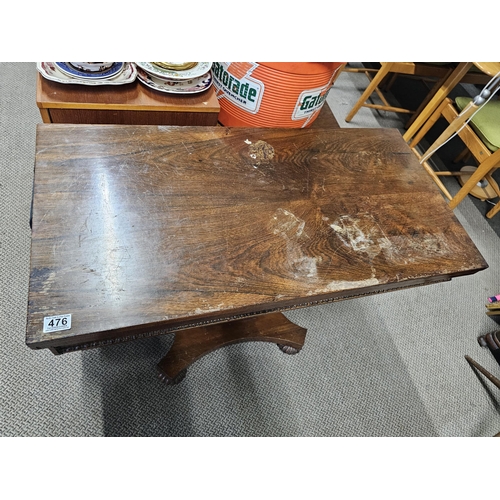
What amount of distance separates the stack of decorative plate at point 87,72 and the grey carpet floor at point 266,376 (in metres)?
0.64

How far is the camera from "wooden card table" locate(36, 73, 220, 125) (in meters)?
1.09

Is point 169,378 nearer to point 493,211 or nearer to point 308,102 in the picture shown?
point 308,102

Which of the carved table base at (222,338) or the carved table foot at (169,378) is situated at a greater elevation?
the carved table base at (222,338)

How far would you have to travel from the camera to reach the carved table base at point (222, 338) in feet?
3.95

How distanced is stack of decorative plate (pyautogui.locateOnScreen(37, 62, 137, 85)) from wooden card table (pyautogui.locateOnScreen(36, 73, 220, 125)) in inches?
1.2

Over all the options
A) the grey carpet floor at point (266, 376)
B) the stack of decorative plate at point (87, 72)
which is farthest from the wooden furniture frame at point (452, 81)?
the stack of decorative plate at point (87, 72)

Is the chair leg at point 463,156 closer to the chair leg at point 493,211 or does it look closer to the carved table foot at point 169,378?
the chair leg at point 493,211

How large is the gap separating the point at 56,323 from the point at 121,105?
2.58ft

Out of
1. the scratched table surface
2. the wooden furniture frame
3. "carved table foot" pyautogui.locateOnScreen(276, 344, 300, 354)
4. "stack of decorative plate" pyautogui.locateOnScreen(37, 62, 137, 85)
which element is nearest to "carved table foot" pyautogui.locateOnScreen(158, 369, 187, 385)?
"carved table foot" pyautogui.locateOnScreen(276, 344, 300, 354)

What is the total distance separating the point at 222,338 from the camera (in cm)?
126

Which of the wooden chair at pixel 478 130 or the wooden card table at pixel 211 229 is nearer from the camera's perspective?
the wooden card table at pixel 211 229

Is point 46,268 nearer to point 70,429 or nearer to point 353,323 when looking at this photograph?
point 70,429

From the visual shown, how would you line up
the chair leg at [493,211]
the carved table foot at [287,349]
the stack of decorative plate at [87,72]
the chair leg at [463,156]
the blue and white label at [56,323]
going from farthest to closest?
the chair leg at [463,156]
the chair leg at [493,211]
the carved table foot at [287,349]
the stack of decorative plate at [87,72]
the blue and white label at [56,323]

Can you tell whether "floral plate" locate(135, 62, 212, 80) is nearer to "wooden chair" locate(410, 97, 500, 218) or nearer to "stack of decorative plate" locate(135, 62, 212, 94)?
"stack of decorative plate" locate(135, 62, 212, 94)
